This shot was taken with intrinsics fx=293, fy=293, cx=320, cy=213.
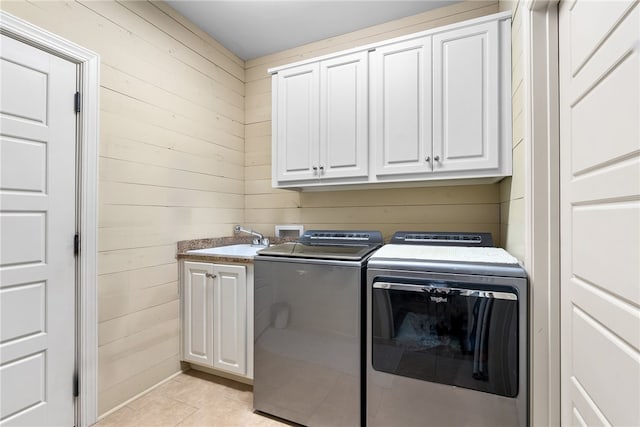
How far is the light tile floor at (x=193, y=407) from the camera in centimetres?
168

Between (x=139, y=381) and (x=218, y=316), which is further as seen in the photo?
(x=218, y=316)

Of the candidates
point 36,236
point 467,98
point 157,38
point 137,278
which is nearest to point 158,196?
point 137,278

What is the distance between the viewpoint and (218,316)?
6.64 ft

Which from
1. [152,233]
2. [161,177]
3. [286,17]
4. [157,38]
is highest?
[286,17]

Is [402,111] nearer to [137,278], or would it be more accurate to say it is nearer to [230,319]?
[230,319]

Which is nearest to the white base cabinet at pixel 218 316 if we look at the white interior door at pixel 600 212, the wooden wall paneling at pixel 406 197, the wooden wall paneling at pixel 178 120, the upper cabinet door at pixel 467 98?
the wooden wall paneling at pixel 406 197

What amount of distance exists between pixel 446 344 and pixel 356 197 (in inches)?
51.7

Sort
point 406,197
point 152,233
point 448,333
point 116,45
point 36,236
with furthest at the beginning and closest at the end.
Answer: point 406,197 → point 152,233 → point 116,45 → point 36,236 → point 448,333

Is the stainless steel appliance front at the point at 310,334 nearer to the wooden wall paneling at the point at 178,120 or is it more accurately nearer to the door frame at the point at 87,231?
the door frame at the point at 87,231

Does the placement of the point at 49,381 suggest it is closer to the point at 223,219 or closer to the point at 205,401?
the point at 205,401

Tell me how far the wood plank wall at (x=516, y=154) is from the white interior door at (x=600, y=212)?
25 centimetres

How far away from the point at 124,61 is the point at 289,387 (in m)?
2.20

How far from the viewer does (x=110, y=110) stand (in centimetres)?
175

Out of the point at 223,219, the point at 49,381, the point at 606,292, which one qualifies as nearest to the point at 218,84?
the point at 223,219
